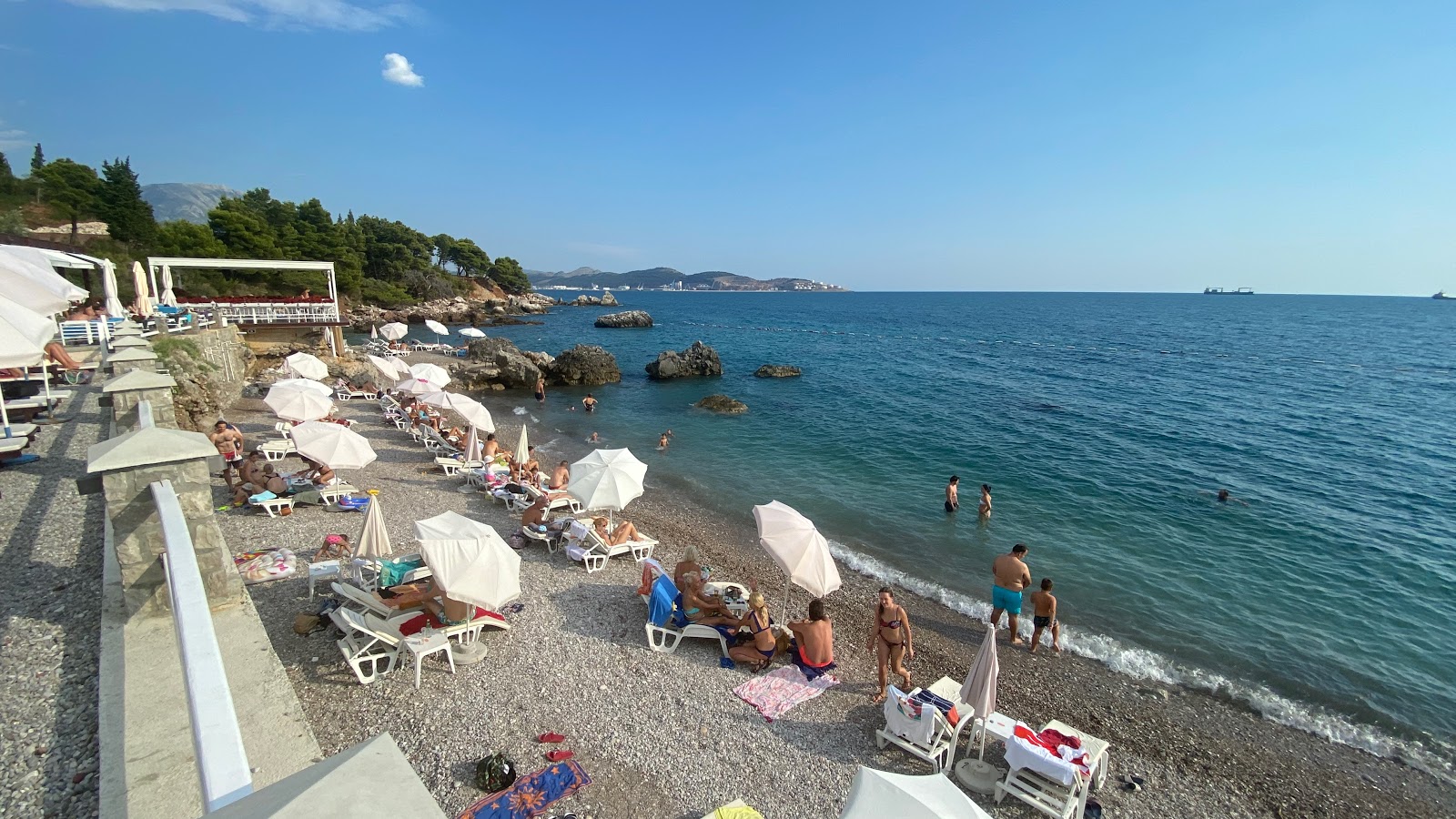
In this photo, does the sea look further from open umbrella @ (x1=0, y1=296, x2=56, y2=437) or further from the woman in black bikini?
open umbrella @ (x1=0, y1=296, x2=56, y2=437)

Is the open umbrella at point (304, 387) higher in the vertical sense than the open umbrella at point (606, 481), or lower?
higher

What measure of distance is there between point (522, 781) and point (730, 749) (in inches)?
86.0

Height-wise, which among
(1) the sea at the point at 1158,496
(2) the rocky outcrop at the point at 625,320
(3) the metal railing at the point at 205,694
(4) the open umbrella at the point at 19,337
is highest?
(4) the open umbrella at the point at 19,337

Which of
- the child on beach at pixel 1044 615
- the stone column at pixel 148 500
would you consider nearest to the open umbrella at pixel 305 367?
the stone column at pixel 148 500

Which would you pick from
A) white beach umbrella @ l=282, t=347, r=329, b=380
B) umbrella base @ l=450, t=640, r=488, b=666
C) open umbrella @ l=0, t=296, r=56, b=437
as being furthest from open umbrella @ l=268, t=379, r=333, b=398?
umbrella base @ l=450, t=640, r=488, b=666

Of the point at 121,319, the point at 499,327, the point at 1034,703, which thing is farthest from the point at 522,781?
the point at 499,327

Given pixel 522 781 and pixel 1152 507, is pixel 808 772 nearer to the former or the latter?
pixel 522 781

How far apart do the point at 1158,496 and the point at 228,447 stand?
24.1m

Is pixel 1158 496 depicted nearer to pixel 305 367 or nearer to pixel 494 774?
pixel 494 774

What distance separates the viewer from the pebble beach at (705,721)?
615 cm

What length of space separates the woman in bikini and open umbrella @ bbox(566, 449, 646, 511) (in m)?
3.42

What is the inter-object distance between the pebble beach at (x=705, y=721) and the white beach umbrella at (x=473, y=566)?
1.03 m

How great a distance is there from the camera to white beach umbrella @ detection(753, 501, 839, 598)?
28.0 ft

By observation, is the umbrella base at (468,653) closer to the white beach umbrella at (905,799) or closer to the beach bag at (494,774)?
the beach bag at (494,774)
